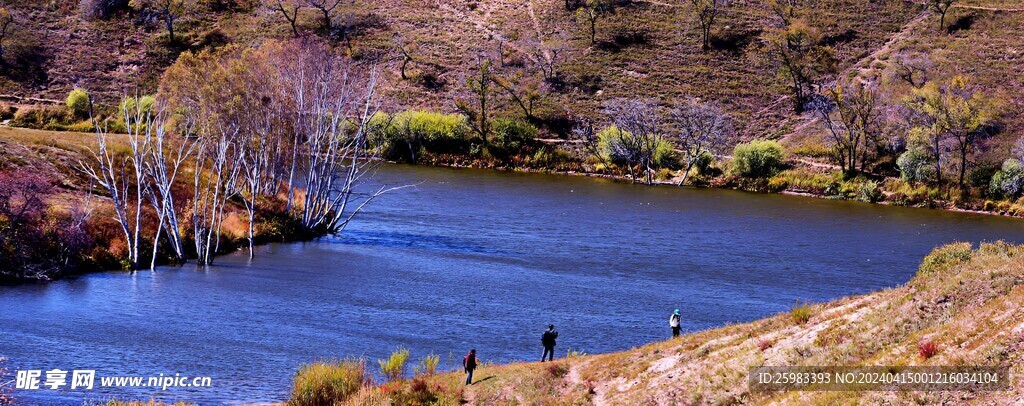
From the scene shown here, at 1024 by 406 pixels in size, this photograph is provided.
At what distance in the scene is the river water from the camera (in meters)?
34.7

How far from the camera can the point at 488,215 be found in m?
72.7

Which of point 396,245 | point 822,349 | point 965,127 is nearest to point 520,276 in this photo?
point 396,245

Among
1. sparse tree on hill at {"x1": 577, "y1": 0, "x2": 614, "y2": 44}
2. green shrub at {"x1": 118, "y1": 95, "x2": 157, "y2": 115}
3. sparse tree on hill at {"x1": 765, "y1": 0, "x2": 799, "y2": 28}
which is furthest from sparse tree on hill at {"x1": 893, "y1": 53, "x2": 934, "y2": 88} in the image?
green shrub at {"x1": 118, "y1": 95, "x2": 157, "y2": 115}

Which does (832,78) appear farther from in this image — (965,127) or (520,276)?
(520,276)

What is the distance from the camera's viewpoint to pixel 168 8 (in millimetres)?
134125

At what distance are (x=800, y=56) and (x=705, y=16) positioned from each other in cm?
1696

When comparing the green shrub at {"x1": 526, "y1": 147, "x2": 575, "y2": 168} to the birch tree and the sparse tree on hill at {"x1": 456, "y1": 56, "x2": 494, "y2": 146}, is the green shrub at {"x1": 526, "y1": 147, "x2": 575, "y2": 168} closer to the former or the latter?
the sparse tree on hill at {"x1": 456, "y1": 56, "x2": 494, "y2": 146}

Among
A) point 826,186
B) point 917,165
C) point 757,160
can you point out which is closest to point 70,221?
point 757,160

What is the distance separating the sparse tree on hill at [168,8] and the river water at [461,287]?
70.9 metres

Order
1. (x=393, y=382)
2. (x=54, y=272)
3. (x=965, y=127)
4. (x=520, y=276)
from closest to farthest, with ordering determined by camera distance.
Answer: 1. (x=393, y=382)
2. (x=54, y=272)
3. (x=520, y=276)
4. (x=965, y=127)

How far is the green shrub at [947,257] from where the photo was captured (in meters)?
32.4

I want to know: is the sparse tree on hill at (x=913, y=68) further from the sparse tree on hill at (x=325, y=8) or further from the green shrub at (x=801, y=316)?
the green shrub at (x=801, y=316)

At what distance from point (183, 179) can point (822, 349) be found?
53069 millimetres

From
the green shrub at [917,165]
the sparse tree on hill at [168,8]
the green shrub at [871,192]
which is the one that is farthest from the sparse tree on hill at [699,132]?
the sparse tree on hill at [168,8]
